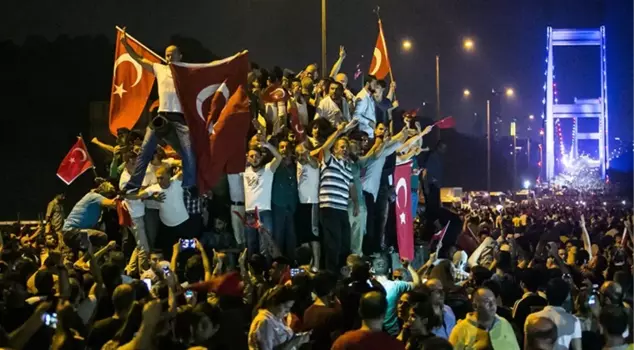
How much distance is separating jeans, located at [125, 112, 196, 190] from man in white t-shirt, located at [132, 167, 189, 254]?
0.13 m

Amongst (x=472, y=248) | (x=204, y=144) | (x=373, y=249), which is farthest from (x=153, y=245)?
(x=472, y=248)

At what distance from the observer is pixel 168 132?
1027 centimetres

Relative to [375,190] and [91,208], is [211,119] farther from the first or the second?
[375,190]

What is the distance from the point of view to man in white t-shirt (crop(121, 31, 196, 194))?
10234mm

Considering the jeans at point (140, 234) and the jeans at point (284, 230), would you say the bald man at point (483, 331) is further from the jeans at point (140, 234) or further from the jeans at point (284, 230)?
the jeans at point (140, 234)

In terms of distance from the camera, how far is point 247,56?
36.3 feet

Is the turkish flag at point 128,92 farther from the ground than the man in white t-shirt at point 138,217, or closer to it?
farther from the ground

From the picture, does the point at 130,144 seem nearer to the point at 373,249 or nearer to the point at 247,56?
the point at 247,56

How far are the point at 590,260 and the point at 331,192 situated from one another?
3184 millimetres

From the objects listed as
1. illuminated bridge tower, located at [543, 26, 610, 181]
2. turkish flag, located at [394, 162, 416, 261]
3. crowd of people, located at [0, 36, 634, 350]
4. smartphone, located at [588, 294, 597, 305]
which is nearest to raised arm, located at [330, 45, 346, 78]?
crowd of people, located at [0, 36, 634, 350]

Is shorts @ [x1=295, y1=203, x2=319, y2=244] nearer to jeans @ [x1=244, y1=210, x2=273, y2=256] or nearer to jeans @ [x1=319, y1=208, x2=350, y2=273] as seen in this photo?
jeans @ [x1=319, y1=208, x2=350, y2=273]

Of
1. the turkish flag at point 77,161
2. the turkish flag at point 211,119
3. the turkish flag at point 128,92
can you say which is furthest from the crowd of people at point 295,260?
the turkish flag at point 77,161

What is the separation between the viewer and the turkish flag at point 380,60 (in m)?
16.3

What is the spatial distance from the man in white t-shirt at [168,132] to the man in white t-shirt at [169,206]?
142mm
